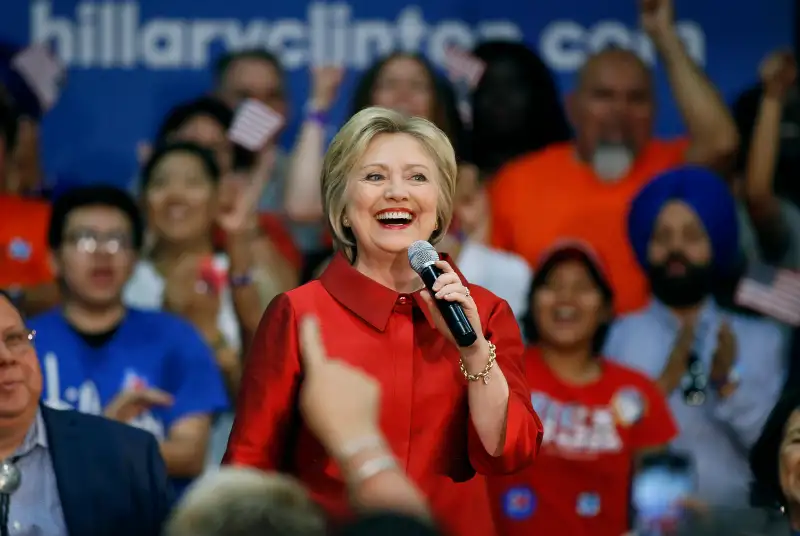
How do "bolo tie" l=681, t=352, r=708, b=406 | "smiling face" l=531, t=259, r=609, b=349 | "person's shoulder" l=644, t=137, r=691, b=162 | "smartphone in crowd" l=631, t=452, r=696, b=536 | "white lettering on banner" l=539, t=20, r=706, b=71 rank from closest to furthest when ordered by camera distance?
"smartphone in crowd" l=631, t=452, r=696, b=536
"smiling face" l=531, t=259, r=609, b=349
"bolo tie" l=681, t=352, r=708, b=406
"person's shoulder" l=644, t=137, r=691, b=162
"white lettering on banner" l=539, t=20, r=706, b=71

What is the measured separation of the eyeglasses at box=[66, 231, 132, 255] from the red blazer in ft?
6.80

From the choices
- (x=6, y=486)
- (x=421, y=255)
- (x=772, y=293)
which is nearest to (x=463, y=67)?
(x=772, y=293)

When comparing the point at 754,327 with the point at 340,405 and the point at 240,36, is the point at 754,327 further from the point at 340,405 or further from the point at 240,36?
the point at 340,405

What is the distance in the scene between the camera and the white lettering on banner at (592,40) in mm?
5387

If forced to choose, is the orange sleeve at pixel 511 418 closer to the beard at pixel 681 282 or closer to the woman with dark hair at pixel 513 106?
the beard at pixel 681 282

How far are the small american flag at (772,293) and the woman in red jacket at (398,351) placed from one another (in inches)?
102

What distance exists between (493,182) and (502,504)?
1.44m

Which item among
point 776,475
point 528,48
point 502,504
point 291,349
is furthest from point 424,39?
point 291,349

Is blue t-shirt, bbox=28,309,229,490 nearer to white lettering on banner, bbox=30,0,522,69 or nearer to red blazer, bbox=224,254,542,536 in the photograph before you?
white lettering on banner, bbox=30,0,522,69

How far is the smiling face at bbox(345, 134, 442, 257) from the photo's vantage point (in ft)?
8.61

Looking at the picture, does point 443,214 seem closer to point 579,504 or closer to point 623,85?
point 579,504

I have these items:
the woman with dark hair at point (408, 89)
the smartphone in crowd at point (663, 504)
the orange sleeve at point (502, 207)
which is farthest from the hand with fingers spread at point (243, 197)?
the smartphone in crowd at point (663, 504)

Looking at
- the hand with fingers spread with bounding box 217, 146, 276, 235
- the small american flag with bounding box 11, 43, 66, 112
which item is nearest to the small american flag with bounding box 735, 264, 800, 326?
the hand with fingers spread with bounding box 217, 146, 276, 235

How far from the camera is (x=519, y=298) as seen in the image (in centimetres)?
491
